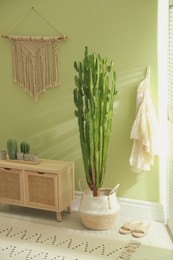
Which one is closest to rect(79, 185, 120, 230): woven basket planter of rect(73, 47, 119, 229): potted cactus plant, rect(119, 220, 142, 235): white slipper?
rect(73, 47, 119, 229): potted cactus plant

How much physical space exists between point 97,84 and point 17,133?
1.29 m

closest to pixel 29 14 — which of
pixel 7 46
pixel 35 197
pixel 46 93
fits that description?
pixel 7 46

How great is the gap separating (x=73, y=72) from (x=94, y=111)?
25.4 inches

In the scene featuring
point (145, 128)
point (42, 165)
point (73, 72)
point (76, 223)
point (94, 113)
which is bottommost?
point (76, 223)

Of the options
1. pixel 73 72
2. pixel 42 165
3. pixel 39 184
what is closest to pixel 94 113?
pixel 73 72

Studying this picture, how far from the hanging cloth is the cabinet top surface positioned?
0.73 meters

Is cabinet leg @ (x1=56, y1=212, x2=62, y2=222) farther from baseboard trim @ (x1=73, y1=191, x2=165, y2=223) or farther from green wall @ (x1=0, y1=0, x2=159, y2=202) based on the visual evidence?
baseboard trim @ (x1=73, y1=191, x2=165, y2=223)

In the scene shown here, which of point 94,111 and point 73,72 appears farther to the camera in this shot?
point 73,72

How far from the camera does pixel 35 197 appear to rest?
4.06m

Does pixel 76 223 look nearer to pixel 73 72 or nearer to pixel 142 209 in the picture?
pixel 142 209

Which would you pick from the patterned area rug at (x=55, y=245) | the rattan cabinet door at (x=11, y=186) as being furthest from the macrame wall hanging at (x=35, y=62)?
the patterned area rug at (x=55, y=245)

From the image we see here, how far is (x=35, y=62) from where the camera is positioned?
Result: 4234 mm

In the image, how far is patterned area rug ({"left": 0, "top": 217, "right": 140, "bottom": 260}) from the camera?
3359 millimetres

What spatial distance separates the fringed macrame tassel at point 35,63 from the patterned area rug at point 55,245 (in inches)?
54.1
